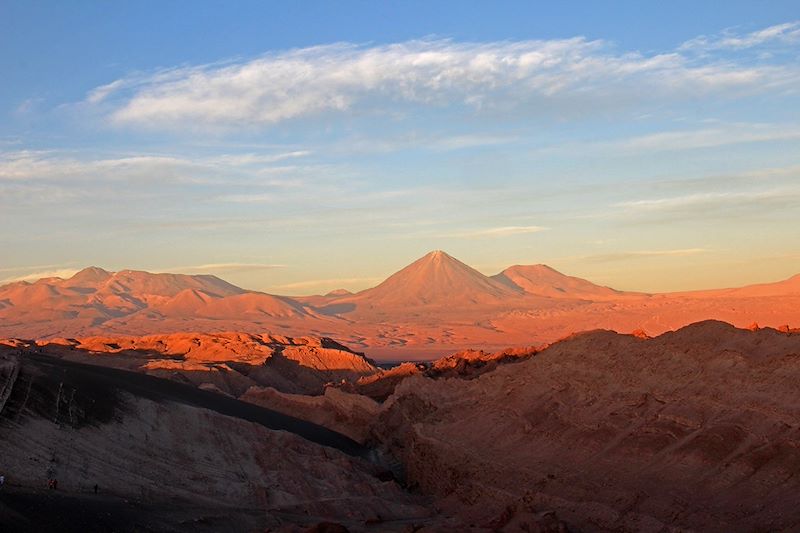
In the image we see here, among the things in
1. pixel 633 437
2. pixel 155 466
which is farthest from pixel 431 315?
pixel 633 437

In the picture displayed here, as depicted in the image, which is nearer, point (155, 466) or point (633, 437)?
point (633, 437)

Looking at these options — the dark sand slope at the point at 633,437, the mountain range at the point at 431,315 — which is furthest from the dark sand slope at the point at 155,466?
the mountain range at the point at 431,315

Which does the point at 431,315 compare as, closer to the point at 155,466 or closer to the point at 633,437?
the point at 155,466

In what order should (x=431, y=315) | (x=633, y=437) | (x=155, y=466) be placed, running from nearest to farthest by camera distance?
(x=633, y=437) → (x=155, y=466) → (x=431, y=315)

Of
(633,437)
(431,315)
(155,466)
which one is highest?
(633,437)

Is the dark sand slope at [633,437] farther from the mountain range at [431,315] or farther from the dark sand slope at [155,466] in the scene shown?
the mountain range at [431,315]

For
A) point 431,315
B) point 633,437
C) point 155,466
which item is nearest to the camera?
point 633,437

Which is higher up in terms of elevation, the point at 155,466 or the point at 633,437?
the point at 633,437

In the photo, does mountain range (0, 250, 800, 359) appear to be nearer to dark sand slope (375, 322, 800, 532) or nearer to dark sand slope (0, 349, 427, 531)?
dark sand slope (375, 322, 800, 532)
